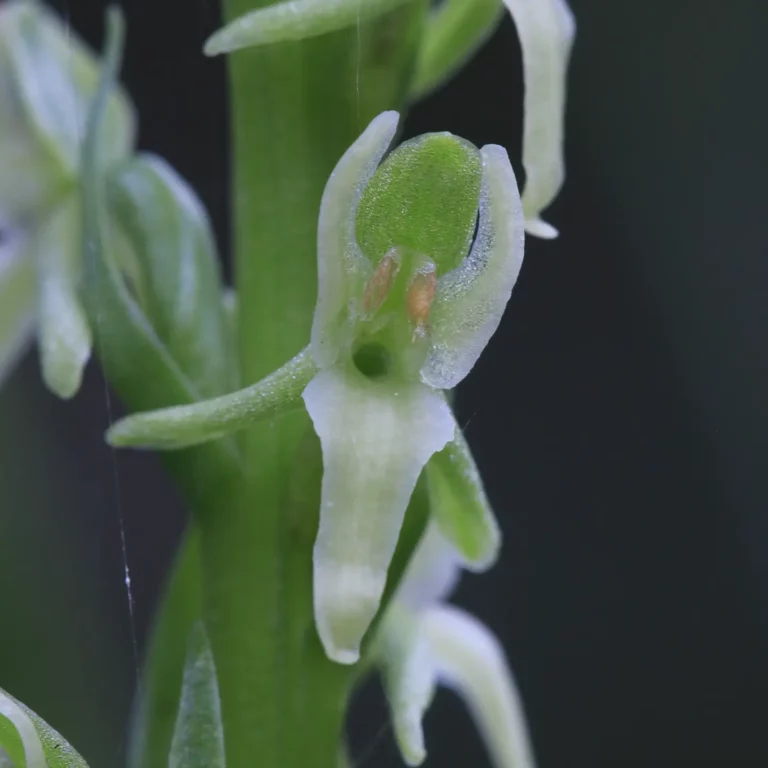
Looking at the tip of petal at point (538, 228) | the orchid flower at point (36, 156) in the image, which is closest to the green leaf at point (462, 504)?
the tip of petal at point (538, 228)

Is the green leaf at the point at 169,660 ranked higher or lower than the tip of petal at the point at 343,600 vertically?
lower

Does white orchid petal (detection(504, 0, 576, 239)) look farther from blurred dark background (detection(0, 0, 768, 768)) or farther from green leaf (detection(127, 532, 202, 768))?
blurred dark background (detection(0, 0, 768, 768))

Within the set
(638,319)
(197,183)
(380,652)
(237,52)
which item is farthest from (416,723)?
(638,319)

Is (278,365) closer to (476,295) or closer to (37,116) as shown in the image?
(476,295)

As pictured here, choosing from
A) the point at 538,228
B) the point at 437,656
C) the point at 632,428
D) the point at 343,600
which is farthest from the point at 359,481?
the point at 632,428

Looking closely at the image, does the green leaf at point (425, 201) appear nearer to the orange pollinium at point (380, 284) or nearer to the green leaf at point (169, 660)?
the orange pollinium at point (380, 284)

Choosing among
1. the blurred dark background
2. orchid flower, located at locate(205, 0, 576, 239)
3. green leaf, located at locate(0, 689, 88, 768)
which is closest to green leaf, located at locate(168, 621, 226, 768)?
green leaf, located at locate(0, 689, 88, 768)
